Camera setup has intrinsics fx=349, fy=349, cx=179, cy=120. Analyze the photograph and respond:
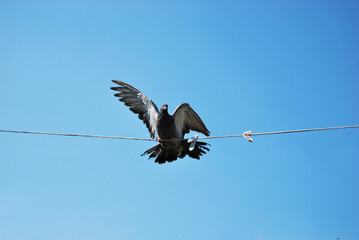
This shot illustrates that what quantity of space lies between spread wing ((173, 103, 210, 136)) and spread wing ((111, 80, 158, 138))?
549 millimetres

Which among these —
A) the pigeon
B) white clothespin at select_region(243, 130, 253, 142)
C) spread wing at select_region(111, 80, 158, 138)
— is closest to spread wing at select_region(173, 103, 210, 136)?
the pigeon

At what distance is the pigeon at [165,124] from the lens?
7.24 metres

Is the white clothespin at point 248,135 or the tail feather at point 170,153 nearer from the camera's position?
the white clothespin at point 248,135

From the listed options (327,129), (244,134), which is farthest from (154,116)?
(327,129)

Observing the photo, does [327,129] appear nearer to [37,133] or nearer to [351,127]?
[351,127]

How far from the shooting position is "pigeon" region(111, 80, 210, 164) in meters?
7.24

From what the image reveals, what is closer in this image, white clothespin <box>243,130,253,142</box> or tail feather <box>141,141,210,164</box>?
white clothespin <box>243,130,253,142</box>

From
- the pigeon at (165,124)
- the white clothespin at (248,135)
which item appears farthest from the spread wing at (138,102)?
the white clothespin at (248,135)

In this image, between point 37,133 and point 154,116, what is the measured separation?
2.51 metres

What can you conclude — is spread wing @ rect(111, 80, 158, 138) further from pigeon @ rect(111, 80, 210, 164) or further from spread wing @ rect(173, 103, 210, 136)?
spread wing @ rect(173, 103, 210, 136)

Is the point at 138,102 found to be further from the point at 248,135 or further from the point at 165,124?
the point at 248,135

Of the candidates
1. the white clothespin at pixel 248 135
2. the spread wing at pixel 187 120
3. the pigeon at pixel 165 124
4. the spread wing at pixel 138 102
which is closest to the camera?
the white clothespin at pixel 248 135

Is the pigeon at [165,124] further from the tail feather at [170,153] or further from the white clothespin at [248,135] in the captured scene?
the white clothespin at [248,135]

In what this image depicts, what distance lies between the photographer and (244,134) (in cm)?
613
